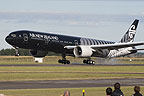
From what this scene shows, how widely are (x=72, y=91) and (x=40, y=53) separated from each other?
46.1 meters

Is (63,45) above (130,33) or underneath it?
underneath

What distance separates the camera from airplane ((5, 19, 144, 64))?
69.6 m

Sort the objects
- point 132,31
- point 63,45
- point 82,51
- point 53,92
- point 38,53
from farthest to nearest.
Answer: point 132,31 < point 38,53 < point 82,51 < point 63,45 < point 53,92

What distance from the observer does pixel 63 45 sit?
240 ft

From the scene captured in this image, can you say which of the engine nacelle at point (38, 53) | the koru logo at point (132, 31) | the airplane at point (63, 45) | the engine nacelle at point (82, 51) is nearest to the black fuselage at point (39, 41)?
the airplane at point (63, 45)

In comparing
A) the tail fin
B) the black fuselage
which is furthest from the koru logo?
the black fuselage

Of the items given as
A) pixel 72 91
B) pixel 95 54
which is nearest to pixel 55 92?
pixel 72 91

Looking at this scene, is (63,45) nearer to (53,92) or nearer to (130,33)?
(130,33)

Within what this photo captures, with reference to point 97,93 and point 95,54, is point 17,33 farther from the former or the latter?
point 97,93

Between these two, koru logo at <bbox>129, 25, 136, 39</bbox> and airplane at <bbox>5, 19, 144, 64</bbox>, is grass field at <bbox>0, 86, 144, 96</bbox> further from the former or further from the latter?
koru logo at <bbox>129, 25, 136, 39</bbox>

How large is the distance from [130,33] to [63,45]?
1835 cm

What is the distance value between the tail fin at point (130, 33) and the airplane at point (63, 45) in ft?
1.78

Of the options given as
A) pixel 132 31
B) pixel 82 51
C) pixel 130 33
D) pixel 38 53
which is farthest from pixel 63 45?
pixel 132 31

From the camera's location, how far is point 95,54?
3118 inches
